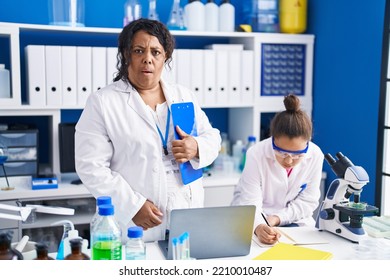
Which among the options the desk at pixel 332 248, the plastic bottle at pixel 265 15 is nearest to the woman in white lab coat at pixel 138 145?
the desk at pixel 332 248

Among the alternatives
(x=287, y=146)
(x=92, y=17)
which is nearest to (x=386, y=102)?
(x=287, y=146)

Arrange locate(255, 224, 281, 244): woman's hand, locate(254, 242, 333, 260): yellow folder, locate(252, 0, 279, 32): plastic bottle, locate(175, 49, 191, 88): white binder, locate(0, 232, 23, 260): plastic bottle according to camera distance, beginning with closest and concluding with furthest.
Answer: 1. locate(0, 232, 23, 260): plastic bottle
2. locate(254, 242, 333, 260): yellow folder
3. locate(255, 224, 281, 244): woman's hand
4. locate(175, 49, 191, 88): white binder
5. locate(252, 0, 279, 32): plastic bottle

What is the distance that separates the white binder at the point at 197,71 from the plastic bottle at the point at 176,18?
19 centimetres

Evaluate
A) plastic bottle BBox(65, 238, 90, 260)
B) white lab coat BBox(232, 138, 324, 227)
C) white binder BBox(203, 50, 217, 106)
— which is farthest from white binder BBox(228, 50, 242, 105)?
plastic bottle BBox(65, 238, 90, 260)

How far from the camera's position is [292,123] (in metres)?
2.03

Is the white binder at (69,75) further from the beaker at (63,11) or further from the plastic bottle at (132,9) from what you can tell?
the plastic bottle at (132,9)

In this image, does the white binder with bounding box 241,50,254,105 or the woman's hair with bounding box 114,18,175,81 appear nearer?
the woman's hair with bounding box 114,18,175,81

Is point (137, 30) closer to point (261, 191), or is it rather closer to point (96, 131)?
point (96, 131)

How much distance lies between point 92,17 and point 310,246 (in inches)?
86.4

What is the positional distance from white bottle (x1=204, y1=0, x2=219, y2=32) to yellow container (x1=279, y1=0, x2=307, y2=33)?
0.47 meters

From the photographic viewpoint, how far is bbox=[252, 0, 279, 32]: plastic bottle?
3.43 m

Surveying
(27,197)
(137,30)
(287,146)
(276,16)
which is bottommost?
(27,197)

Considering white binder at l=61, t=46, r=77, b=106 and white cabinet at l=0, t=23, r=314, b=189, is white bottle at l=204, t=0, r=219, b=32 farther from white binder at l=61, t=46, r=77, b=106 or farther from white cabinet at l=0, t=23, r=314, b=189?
white binder at l=61, t=46, r=77, b=106

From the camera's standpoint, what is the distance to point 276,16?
3.50 meters
